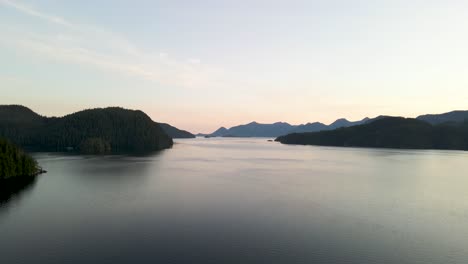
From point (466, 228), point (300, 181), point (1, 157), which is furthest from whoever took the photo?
point (300, 181)

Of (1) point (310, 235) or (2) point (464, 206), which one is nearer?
(1) point (310, 235)

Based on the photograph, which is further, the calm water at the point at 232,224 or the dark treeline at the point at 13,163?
the dark treeline at the point at 13,163

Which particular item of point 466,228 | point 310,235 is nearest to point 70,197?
point 310,235

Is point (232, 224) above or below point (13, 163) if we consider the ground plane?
below

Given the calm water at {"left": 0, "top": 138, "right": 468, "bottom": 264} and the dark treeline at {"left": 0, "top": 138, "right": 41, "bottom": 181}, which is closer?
the calm water at {"left": 0, "top": 138, "right": 468, "bottom": 264}

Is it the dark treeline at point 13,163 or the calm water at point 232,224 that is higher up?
the dark treeline at point 13,163

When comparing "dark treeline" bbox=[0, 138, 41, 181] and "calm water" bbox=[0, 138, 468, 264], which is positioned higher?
"dark treeline" bbox=[0, 138, 41, 181]

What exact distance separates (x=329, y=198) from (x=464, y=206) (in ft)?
87.8

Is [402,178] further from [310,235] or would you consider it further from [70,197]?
[70,197]

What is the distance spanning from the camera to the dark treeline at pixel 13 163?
8862 centimetres

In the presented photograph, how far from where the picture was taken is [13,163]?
302 ft

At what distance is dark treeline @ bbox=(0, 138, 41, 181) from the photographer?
8862cm

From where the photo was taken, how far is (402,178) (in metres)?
105

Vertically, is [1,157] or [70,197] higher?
[1,157]
